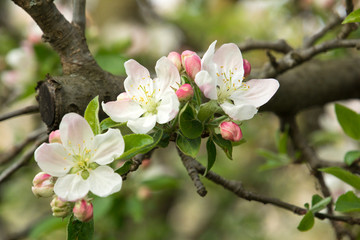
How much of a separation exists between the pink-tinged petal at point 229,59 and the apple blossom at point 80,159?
0.86 ft

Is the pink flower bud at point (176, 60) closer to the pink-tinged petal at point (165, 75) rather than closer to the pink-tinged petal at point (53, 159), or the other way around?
the pink-tinged petal at point (165, 75)

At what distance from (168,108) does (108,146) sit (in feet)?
Answer: 0.41

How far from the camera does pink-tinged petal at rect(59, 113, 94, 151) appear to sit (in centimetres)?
75

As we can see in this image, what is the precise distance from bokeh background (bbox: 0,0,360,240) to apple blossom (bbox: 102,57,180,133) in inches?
32.8

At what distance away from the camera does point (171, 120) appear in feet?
2.73

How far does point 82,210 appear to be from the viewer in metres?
0.74

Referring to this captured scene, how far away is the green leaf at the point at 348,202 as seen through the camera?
930 mm

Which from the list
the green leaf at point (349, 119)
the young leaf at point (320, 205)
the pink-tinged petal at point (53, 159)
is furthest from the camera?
the green leaf at point (349, 119)

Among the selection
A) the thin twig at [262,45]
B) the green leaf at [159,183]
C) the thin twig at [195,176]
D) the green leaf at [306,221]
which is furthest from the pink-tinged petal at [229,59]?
the green leaf at [159,183]

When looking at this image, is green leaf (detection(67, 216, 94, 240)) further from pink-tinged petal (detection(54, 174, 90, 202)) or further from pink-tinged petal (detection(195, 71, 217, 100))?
pink-tinged petal (detection(195, 71, 217, 100))

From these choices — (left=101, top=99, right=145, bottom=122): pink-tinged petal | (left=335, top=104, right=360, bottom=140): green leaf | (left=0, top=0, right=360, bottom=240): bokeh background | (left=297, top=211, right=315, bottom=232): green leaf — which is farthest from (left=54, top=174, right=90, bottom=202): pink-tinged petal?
(left=0, top=0, right=360, bottom=240): bokeh background

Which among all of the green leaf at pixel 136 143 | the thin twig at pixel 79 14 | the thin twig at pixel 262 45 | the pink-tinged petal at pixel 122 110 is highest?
the thin twig at pixel 79 14

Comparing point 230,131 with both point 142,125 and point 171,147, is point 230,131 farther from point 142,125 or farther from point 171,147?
point 171,147

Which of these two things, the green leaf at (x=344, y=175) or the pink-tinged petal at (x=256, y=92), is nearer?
the pink-tinged petal at (x=256, y=92)
